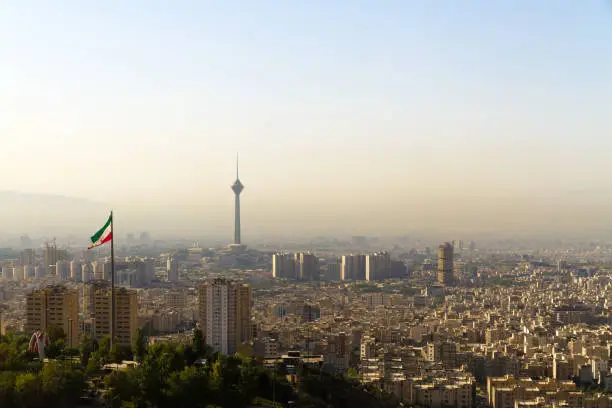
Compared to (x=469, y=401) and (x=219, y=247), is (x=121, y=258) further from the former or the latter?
(x=469, y=401)

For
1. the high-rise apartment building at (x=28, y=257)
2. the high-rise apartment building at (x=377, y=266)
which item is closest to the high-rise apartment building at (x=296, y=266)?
the high-rise apartment building at (x=377, y=266)

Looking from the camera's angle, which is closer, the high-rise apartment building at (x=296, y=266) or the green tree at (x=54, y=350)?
the green tree at (x=54, y=350)

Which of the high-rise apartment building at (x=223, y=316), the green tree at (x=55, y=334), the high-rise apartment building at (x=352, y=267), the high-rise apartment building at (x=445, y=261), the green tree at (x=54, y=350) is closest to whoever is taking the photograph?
the green tree at (x=54, y=350)

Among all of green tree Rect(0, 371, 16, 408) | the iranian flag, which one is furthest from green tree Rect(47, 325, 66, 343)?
green tree Rect(0, 371, 16, 408)

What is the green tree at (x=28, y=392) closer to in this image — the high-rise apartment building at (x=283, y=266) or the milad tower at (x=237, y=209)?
the high-rise apartment building at (x=283, y=266)

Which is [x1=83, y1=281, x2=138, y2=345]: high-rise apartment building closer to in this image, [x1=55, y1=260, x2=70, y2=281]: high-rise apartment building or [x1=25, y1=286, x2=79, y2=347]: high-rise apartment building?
[x1=25, y1=286, x2=79, y2=347]: high-rise apartment building

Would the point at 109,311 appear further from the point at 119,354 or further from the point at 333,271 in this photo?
the point at 333,271

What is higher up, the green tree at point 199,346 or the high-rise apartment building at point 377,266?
the green tree at point 199,346
